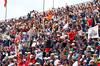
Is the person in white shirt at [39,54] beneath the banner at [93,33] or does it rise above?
beneath

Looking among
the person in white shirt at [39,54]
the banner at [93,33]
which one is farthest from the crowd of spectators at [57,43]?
the banner at [93,33]

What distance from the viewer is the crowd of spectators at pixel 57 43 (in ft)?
36.3

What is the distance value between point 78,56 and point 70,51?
0.95 m

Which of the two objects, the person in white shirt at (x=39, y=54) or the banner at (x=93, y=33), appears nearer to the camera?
the banner at (x=93, y=33)

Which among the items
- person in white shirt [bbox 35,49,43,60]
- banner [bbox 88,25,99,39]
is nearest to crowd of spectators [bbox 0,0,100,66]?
person in white shirt [bbox 35,49,43,60]

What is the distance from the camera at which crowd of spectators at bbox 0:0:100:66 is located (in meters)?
11.1

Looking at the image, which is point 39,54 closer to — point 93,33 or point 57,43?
point 57,43

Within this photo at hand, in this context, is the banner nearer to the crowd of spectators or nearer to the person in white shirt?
the crowd of spectators

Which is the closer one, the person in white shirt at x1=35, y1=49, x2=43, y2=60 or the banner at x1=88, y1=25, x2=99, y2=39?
the banner at x1=88, y1=25, x2=99, y2=39

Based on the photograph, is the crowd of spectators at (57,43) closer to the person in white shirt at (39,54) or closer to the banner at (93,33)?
the person in white shirt at (39,54)

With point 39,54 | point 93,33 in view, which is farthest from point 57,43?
point 93,33

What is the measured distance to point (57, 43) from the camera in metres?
13.7

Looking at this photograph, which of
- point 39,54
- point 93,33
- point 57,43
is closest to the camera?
point 93,33

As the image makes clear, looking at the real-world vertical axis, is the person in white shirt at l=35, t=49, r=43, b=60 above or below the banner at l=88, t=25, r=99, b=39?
below
